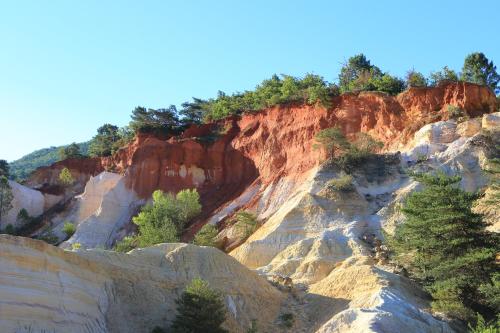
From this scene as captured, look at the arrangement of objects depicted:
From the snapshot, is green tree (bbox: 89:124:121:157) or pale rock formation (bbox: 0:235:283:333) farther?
green tree (bbox: 89:124:121:157)

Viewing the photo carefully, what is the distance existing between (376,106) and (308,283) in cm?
2055

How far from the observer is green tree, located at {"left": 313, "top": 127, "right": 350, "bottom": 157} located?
48.2 metres

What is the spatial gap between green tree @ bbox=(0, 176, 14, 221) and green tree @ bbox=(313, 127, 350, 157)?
29201mm

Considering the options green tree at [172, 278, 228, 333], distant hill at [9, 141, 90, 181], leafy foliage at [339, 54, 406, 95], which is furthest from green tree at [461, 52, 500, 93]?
distant hill at [9, 141, 90, 181]

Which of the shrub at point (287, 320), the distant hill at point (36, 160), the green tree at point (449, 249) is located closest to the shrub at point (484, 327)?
the green tree at point (449, 249)

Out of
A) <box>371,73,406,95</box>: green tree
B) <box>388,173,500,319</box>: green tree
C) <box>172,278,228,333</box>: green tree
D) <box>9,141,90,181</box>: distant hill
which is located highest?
<box>9,141,90,181</box>: distant hill

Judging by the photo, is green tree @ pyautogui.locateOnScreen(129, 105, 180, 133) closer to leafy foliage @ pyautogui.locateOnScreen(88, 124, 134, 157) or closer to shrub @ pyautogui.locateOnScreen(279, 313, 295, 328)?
leafy foliage @ pyautogui.locateOnScreen(88, 124, 134, 157)

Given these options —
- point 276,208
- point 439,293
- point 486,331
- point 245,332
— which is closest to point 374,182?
point 276,208

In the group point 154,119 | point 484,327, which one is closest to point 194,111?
point 154,119

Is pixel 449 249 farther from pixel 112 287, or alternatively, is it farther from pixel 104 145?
pixel 104 145

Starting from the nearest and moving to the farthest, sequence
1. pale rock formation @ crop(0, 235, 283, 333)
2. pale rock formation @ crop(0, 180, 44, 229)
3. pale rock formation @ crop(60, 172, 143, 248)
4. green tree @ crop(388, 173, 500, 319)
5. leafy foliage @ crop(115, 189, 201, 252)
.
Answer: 1. pale rock formation @ crop(0, 235, 283, 333)
2. green tree @ crop(388, 173, 500, 319)
3. leafy foliage @ crop(115, 189, 201, 252)
4. pale rock formation @ crop(60, 172, 143, 248)
5. pale rock formation @ crop(0, 180, 44, 229)

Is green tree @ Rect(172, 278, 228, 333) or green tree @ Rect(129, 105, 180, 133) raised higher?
green tree @ Rect(129, 105, 180, 133)

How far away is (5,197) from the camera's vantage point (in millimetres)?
61781

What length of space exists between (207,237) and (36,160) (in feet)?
300
